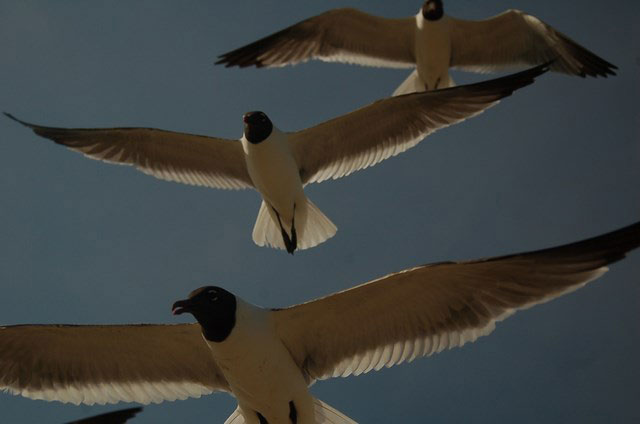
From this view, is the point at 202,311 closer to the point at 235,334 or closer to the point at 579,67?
the point at 235,334

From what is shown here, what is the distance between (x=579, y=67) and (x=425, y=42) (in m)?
1.63

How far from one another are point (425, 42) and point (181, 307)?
18.0 ft

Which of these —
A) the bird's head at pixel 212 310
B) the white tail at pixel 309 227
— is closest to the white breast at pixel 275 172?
the white tail at pixel 309 227

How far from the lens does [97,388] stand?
595cm

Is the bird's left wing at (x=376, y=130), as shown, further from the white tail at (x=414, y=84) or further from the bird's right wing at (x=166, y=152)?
the white tail at (x=414, y=84)

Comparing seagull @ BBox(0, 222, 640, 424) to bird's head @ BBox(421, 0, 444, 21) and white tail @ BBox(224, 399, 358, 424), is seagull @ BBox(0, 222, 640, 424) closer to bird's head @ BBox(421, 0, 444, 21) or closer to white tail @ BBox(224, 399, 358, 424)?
white tail @ BBox(224, 399, 358, 424)

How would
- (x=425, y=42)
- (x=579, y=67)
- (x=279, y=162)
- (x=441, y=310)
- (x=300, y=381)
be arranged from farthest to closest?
(x=425, y=42), (x=579, y=67), (x=279, y=162), (x=300, y=381), (x=441, y=310)

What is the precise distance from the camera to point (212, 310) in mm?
5426

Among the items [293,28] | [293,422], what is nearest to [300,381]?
[293,422]

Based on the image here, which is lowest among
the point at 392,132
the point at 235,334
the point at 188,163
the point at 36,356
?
the point at 235,334

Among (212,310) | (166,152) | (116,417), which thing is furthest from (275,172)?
(116,417)

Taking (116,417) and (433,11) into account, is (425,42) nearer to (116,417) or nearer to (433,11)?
(433,11)

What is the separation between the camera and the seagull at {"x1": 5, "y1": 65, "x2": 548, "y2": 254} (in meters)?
8.41

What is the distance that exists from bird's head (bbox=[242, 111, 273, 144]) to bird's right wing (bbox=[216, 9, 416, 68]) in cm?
86
